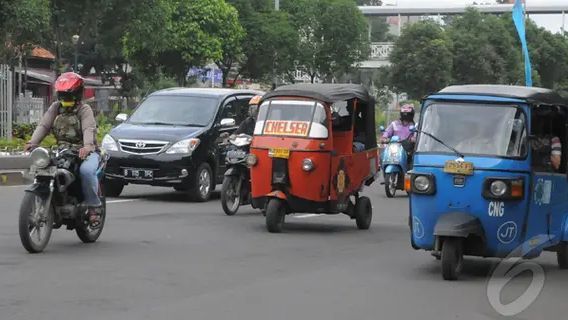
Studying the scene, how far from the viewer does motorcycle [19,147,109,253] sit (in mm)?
10000

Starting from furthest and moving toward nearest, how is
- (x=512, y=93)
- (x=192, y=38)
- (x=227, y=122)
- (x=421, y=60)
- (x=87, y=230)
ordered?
(x=421, y=60)
(x=192, y=38)
(x=227, y=122)
(x=87, y=230)
(x=512, y=93)

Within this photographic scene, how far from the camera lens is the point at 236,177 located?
15.1m

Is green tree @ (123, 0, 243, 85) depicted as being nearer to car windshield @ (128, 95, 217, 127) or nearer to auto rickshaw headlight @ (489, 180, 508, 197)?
car windshield @ (128, 95, 217, 127)

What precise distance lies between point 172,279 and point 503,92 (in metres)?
3.65

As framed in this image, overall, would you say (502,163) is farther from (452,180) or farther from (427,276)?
(427,276)

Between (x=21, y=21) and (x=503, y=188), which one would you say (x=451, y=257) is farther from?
(x=21, y=21)

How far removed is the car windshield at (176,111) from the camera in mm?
17812

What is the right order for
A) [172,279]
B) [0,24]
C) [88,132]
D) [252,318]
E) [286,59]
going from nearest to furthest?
[252,318], [172,279], [88,132], [0,24], [286,59]

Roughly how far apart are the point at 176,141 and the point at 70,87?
647cm

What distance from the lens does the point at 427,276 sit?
32.3ft

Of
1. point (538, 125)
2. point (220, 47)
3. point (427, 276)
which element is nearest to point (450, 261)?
point (427, 276)

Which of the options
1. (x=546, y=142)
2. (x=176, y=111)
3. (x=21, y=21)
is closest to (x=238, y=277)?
(x=546, y=142)

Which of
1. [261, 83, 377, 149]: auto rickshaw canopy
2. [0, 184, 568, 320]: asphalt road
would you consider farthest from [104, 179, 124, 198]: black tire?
[261, 83, 377, 149]: auto rickshaw canopy

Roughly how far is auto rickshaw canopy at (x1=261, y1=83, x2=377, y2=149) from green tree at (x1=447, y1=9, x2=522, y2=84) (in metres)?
36.8
